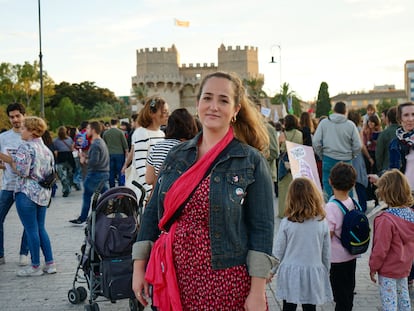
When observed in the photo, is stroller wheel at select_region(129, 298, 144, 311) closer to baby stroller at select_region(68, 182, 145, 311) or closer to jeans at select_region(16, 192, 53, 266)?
baby stroller at select_region(68, 182, 145, 311)

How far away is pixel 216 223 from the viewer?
244cm

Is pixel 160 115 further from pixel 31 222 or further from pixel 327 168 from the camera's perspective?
pixel 327 168

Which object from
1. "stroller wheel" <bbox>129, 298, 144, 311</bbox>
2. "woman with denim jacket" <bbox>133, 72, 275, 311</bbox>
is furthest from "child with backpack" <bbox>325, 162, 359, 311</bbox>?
"woman with denim jacket" <bbox>133, 72, 275, 311</bbox>

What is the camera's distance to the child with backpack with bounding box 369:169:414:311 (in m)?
4.42

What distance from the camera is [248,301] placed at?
2.45 m

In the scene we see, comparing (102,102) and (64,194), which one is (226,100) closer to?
(64,194)

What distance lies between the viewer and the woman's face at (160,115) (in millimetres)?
5680

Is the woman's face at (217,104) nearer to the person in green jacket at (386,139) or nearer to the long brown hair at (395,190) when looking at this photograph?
the long brown hair at (395,190)

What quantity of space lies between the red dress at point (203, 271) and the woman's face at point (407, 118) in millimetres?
3543

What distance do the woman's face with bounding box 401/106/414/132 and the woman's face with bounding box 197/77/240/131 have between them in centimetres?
335

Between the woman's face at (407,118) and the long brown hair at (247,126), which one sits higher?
the woman's face at (407,118)

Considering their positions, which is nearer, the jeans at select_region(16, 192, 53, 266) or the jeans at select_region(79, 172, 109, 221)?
the jeans at select_region(16, 192, 53, 266)

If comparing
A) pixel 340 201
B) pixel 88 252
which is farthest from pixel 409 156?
pixel 88 252

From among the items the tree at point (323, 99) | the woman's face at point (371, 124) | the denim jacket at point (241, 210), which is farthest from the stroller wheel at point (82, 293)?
the tree at point (323, 99)
